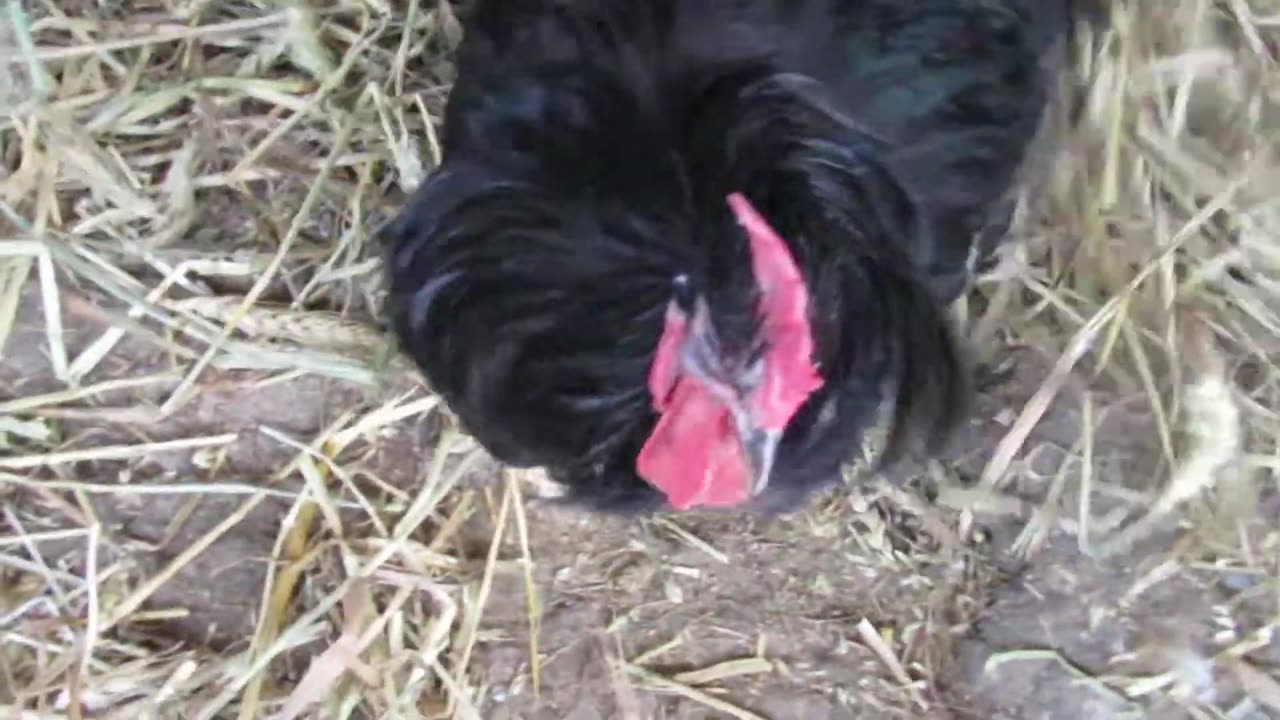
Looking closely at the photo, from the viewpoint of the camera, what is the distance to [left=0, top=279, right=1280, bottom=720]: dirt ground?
1.76 metres

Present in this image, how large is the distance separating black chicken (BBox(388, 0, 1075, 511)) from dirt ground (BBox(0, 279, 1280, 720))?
1.30ft

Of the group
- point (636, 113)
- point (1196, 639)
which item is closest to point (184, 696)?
point (636, 113)

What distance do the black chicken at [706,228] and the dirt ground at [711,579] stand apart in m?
0.40

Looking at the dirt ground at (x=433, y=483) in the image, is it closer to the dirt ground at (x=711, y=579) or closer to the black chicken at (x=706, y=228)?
the dirt ground at (x=711, y=579)

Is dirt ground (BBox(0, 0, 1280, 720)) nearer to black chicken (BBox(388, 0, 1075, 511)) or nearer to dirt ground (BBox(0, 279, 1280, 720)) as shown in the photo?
dirt ground (BBox(0, 279, 1280, 720))

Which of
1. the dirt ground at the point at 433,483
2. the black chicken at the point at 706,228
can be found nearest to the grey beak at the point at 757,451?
the black chicken at the point at 706,228

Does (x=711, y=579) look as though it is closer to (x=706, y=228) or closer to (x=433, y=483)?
(x=433, y=483)

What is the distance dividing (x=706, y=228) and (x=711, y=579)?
68cm

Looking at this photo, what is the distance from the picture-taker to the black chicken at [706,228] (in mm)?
1182

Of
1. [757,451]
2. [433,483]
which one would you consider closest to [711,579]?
[433,483]

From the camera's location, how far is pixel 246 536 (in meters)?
1.79

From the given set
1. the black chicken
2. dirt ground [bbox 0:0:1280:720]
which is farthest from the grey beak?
dirt ground [bbox 0:0:1280:720]

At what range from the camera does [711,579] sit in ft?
5.86

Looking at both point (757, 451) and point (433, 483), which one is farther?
point (433, 483)
